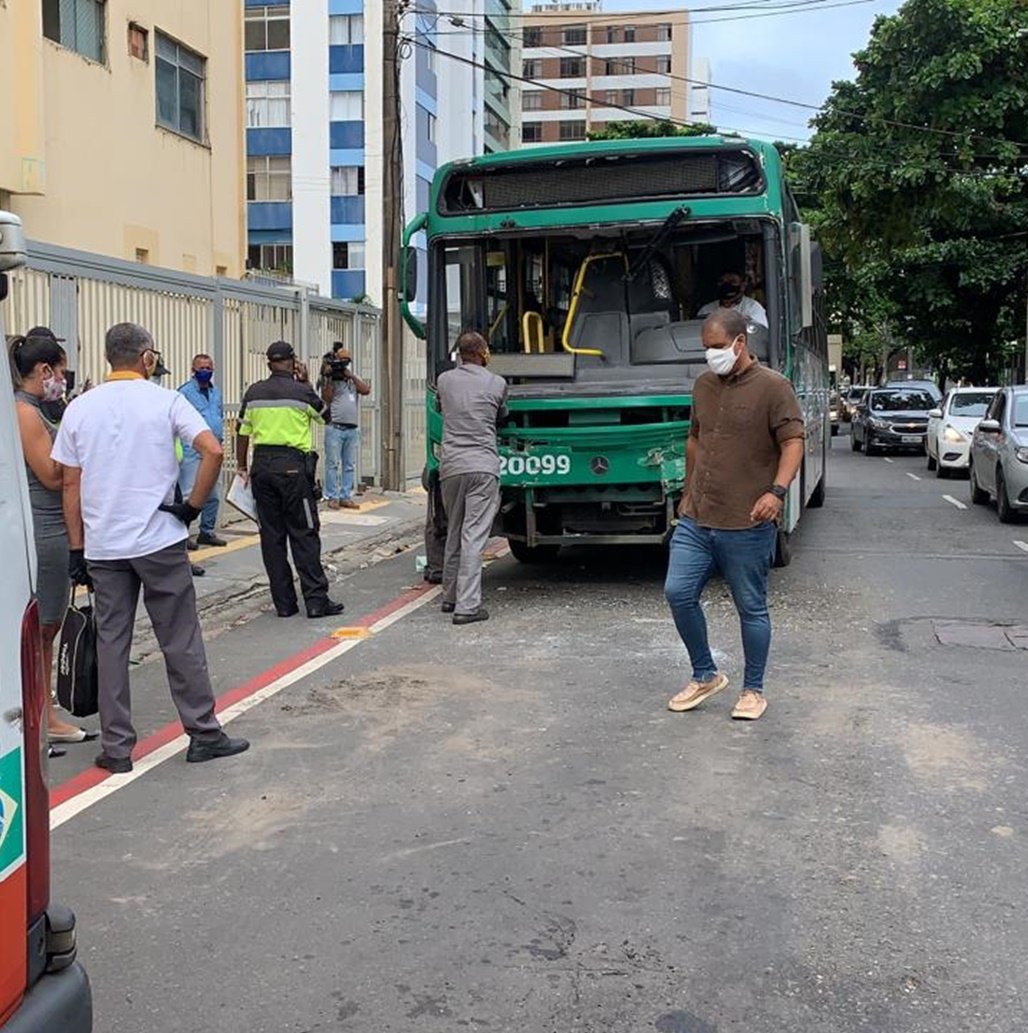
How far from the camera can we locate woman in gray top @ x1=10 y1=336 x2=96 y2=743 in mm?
5516

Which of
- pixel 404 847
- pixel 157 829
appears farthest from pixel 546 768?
pixel 157 829

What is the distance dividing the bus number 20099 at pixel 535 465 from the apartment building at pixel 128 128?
28.6 feet

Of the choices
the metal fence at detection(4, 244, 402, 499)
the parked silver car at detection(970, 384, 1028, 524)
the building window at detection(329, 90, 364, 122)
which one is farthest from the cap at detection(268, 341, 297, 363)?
the building window at detection(329, 90, 364, 122)

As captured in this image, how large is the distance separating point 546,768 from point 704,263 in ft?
17.9

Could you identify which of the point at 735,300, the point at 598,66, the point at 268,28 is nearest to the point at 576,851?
the point at 735,300

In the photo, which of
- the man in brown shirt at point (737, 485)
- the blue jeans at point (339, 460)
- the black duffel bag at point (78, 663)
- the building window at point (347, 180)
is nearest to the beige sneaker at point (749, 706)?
the man in brown shirt at point (737, 485)

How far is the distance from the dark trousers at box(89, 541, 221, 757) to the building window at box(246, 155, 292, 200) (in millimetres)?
46265

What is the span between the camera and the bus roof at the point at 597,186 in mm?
9227

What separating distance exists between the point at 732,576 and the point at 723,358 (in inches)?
41.1

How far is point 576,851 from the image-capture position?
456cm

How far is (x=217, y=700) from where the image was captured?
6832mm

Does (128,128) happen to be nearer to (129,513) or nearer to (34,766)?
(129,513)

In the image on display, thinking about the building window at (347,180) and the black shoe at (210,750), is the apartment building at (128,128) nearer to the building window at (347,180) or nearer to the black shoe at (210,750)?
the black shoe at (210,750)

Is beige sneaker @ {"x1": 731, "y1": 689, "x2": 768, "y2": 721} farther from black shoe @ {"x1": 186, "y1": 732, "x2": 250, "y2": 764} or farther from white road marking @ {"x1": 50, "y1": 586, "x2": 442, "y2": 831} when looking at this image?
white road marking @ {"x1": 50, "y1": 586, "x2": 442, "y2": 831}
